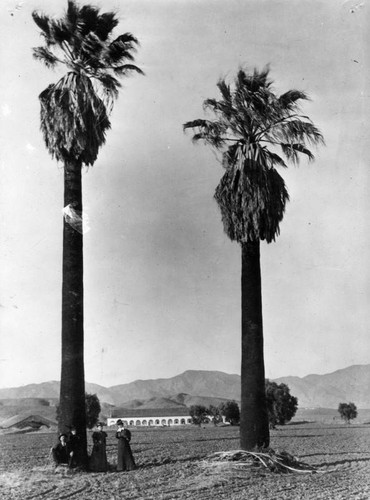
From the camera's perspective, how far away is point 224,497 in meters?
12.8

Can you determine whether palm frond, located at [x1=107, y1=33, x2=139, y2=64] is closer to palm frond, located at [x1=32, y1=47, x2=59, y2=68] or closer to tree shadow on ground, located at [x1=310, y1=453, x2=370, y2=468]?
palm frond, located at [x1=32, y1=47, x2=59, y2=68]

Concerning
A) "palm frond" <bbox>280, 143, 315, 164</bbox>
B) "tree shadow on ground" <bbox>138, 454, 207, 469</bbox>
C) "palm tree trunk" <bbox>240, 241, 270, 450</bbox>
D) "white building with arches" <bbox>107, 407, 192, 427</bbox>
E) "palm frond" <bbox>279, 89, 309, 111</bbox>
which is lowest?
"white building with arches" <bbox>107, 407, 192, 427</bbox>

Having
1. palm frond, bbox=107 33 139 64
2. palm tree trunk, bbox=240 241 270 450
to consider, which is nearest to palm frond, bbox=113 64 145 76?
palm frond, bbox=107 33 139 64

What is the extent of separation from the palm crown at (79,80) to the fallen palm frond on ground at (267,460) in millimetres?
9610

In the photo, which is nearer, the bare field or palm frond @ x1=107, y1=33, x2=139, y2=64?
the bare field

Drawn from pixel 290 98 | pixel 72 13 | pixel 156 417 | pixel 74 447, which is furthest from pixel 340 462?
pixel 156 417

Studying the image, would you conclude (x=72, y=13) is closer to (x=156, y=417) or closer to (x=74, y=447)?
(x=74, y=447)

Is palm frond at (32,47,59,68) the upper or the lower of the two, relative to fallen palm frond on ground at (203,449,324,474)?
upper

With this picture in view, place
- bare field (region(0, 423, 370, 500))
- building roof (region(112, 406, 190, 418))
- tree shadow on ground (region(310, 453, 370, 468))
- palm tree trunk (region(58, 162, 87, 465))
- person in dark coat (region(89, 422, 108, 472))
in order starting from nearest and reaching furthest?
bare field (region(0, 423, 370, 500)) → person in dark coat (region(89, 422, 108, 472)) → palm tree trunk (region(58, 162, 87, 465)) → tree shadow on ground (region(310, 453, 370, 468)) → building roof (region(112, 406, 190, 418))

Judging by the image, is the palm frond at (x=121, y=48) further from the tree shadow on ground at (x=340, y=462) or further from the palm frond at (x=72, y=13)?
the tree shadow on ground at (x=340, y=462)

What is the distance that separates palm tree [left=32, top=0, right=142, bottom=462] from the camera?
17.2 m

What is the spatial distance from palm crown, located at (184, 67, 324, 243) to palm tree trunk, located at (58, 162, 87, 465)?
4730 mm

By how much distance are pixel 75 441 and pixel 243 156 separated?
382 inches

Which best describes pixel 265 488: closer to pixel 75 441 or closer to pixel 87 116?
pixel 75 441
